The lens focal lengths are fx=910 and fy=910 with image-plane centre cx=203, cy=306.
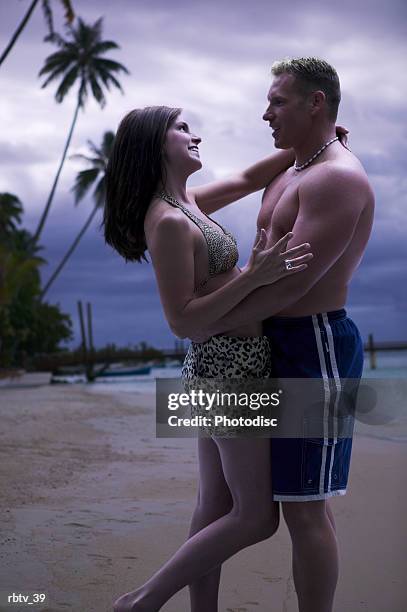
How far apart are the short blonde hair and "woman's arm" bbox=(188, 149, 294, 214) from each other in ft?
1.29

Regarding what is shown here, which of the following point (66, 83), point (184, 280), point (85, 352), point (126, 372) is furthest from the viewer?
point (126, 372)

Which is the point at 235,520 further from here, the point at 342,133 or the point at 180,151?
the point at 342,133

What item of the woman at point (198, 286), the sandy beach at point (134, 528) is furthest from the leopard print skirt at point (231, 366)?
the sandy beach at point (134, 528)

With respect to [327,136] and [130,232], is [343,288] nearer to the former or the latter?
[327,136]

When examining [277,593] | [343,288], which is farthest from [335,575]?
[277,593]

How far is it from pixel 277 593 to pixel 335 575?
3.68ft

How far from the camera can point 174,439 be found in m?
9.87

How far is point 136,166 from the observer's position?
8.95ft

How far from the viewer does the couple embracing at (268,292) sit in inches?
100

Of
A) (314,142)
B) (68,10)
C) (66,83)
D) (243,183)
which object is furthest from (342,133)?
(66,83)

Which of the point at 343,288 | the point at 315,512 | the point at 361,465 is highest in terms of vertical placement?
the point at 343,288

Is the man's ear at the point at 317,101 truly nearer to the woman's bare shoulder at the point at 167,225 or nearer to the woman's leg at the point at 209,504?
the woman's bare shoulder at the point at 167,225

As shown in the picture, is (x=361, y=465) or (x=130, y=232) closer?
(x=130, y=232)

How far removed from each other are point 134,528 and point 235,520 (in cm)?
254
